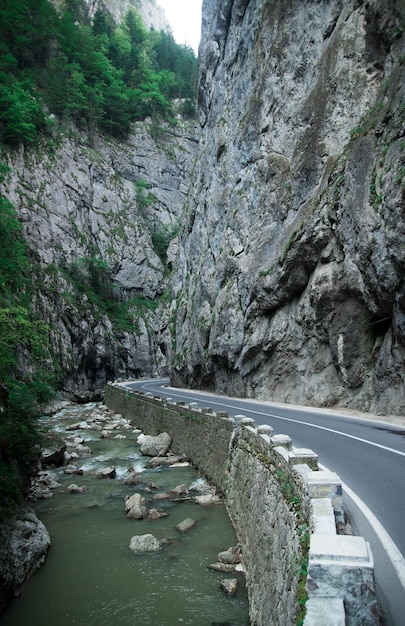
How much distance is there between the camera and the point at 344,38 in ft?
74.1

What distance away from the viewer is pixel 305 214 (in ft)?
72.8

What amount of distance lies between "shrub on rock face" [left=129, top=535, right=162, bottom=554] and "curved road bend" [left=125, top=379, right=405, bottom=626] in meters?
4.33

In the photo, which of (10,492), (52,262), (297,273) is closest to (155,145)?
(52,262)

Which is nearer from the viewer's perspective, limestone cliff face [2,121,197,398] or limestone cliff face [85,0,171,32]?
limestone cliff face [2,121,197,398]

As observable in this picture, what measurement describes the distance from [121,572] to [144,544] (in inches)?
42.6

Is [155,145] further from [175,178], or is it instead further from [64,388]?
[64,388]

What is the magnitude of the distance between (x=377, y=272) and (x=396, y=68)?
891cm

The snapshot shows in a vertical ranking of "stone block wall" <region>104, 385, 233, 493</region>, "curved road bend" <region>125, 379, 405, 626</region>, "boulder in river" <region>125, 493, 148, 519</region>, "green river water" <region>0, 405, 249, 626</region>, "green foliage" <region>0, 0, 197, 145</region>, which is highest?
"green foliage" <region>0, 0, 197, 145</region>

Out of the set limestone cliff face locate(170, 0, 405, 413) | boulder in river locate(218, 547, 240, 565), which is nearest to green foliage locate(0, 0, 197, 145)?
limestone cliff face locate(170, 0, 405, 413)

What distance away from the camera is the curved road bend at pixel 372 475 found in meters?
4.02

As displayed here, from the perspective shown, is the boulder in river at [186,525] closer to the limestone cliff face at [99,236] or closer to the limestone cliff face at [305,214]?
the limestone cliff face at [305,214]

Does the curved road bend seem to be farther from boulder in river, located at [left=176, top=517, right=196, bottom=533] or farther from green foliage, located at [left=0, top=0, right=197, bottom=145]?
green foliage, located at [left=0, top=0, right=197, bottom=145]

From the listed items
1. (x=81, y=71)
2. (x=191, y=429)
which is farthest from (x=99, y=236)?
(x=191, y=429)

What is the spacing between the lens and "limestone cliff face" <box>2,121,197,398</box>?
147ft
